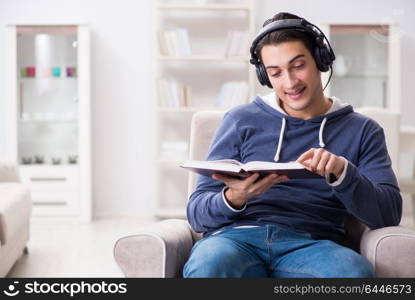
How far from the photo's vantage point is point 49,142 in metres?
5.02

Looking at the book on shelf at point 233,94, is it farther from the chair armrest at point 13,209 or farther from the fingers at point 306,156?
the fingers at point 306,156

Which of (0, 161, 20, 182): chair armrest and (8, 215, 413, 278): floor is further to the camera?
(0, 161, 20, 182): chair armrest

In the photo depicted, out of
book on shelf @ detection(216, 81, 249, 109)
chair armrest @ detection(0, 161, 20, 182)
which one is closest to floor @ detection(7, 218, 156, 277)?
chair armrest @ detection(0, 161, 20, 182)

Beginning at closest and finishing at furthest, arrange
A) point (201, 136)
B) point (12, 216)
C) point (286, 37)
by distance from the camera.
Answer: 1. point (286, 37)
2. point (201, 136)
3. point (12, 216)

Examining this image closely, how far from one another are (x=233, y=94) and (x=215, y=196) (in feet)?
10.4

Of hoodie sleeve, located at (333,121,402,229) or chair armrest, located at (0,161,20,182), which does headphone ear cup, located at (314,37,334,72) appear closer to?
hoodie sleeve, located at (333,121,402,229)

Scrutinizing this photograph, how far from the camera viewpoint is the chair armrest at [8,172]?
3637 mm

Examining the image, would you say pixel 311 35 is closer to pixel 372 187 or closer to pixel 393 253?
pixel 372 187

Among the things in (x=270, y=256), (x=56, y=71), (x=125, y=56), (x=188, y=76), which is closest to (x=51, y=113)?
(x=56, y=71)

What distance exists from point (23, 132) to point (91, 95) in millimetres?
562

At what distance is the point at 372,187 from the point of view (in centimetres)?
163

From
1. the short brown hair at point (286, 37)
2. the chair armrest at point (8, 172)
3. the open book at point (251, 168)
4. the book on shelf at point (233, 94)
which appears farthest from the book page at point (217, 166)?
the book on shelf at point (233, 94)

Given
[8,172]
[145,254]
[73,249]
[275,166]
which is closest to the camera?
[275,166]

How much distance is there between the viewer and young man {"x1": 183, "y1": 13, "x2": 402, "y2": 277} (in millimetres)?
1553
